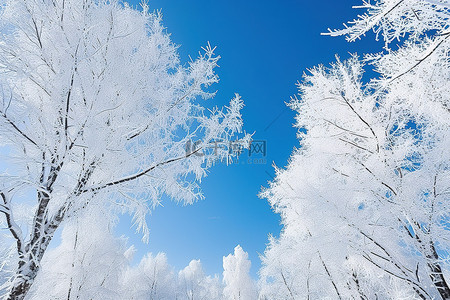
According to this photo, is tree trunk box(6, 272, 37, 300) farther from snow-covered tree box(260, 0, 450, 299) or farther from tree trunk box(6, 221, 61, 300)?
snow-covered tree box(260, 0, 450, 299)

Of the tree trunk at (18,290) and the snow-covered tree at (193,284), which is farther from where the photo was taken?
the snow-covered tree at (193,284)

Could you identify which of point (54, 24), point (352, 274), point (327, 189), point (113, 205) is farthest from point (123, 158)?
point (352, 274)

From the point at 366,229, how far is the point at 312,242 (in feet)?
2.64

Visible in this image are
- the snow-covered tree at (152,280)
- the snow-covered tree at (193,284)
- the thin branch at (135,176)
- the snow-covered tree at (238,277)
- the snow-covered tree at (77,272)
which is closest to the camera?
the thin branch at (135,176)

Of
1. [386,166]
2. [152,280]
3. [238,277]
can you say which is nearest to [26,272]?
[386,166]

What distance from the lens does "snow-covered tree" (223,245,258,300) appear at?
2362 centimetres

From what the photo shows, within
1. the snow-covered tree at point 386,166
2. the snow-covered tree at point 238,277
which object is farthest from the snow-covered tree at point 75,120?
the snow-covered tree at point 238,277

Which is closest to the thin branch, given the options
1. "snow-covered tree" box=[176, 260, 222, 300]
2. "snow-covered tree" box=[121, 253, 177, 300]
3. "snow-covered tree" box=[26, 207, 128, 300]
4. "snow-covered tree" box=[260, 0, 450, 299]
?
"snow-covered tree" box=[260, 0, 450, 299]

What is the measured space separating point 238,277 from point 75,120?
26.5 metres

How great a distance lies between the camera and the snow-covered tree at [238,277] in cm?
2362

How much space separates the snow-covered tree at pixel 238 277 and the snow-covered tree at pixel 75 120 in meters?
24.6

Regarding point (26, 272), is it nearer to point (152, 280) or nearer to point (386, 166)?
point (386, 166)

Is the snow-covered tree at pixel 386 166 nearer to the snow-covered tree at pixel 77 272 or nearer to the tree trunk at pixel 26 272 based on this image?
the tree trunk at pixel 26 272

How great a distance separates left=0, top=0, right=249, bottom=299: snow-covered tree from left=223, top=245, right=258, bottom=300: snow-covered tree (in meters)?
24.6
